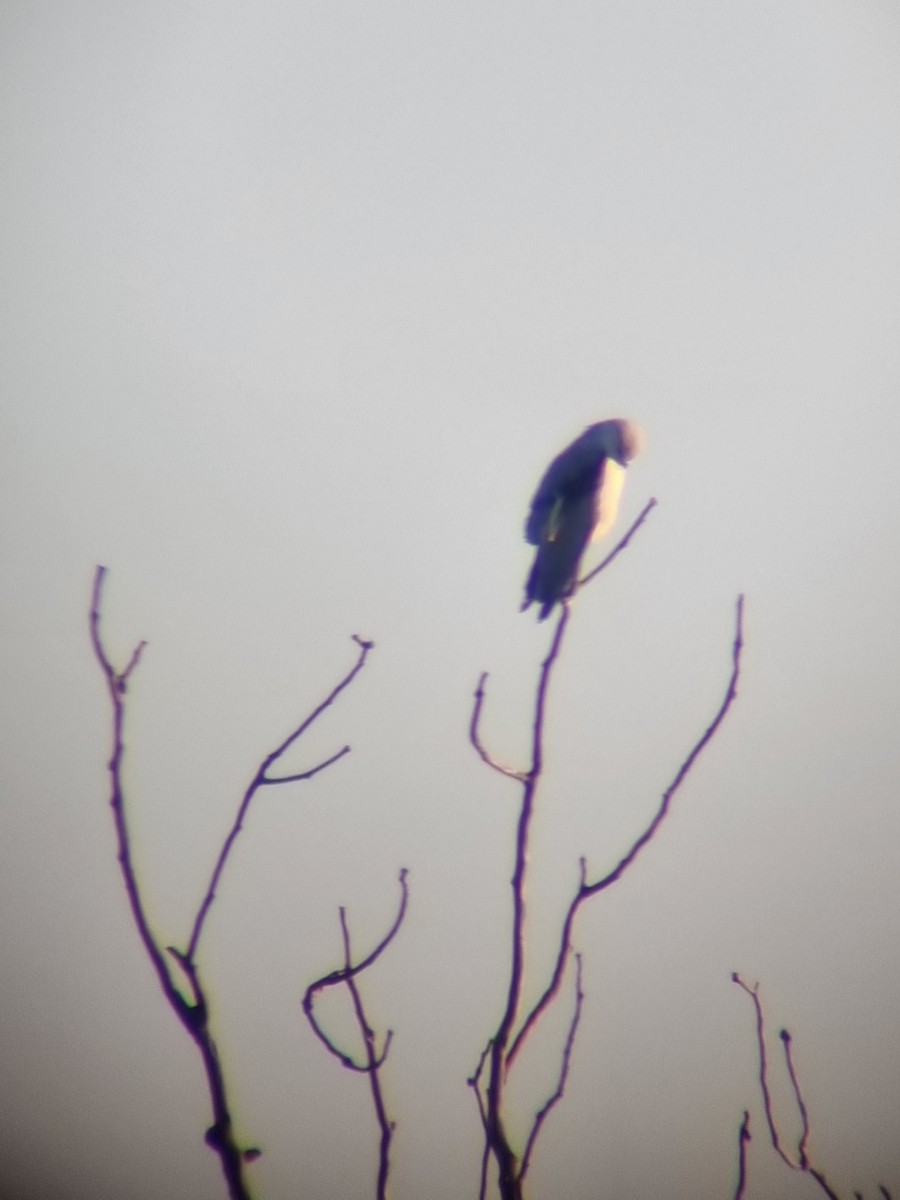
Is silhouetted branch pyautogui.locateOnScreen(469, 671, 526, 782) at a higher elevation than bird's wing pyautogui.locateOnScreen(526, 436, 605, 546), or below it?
below

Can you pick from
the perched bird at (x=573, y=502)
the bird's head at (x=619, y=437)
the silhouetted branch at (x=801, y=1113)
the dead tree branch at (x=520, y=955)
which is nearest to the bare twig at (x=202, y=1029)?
the dead tree branch at (x=520, y=955)

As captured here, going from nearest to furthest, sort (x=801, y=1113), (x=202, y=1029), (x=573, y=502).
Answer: (x=202, y=1029)
(x=801, y=1113)
(x=573, y=502)

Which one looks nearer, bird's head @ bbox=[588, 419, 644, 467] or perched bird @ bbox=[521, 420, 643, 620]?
perched bird @ bbox=[521, 420, 643, 620]

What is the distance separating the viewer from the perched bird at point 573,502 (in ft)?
3.71

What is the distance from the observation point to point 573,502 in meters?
1.21

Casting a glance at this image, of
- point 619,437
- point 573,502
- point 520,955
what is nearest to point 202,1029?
point 520,955

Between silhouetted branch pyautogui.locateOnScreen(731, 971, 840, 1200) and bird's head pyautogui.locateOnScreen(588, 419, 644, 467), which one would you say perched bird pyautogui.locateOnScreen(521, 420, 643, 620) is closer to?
bird's head pyautogui.locateOnScreen(588, 419, 644, 467)

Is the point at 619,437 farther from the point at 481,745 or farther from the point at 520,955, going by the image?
the point at 520,955

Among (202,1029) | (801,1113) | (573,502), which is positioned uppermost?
(573,502)

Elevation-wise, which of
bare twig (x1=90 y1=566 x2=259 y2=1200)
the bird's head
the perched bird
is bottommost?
bare twig (x1=90 y1=566 x2=259 y2=1200)

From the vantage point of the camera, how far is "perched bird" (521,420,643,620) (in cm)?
113

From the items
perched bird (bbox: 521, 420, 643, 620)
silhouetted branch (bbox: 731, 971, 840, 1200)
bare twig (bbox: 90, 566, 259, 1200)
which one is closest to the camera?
bare twig (bbox: 90, 566, 259, 1200)

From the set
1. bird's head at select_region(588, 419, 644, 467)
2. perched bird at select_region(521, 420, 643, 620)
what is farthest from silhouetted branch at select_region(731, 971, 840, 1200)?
bird's head at select_region(588, 419, 644, 467)

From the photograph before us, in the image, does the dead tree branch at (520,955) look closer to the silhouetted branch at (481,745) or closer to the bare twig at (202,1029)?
the silhouetted branch at (481,745)
